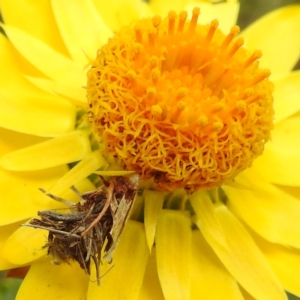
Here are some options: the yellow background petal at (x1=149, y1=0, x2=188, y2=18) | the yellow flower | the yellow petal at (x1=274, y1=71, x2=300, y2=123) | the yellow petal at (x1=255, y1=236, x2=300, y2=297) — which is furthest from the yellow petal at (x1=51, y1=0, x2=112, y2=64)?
the yellow petal at (x1=255, y1=236, x2=300, y2=297)

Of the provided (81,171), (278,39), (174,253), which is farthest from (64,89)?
(278,39)

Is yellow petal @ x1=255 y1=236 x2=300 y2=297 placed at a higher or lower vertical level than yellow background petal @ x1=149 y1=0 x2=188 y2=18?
lower

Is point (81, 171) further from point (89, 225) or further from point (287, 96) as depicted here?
point (287, 96)

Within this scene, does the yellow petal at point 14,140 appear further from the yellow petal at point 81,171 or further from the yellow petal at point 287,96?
the yellow petal at point 287,96

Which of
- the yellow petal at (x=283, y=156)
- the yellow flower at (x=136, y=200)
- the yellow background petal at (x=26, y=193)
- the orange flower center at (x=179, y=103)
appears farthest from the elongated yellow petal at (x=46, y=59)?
the yellow petal at (x=283, y=156)

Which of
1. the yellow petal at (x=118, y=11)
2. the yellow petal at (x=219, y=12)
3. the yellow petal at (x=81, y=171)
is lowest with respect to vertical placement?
the yellow petal at (x=81, y=171)

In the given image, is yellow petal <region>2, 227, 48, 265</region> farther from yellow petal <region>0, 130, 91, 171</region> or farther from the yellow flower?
yellow petal <region>0, 130, 91, 171</region>
